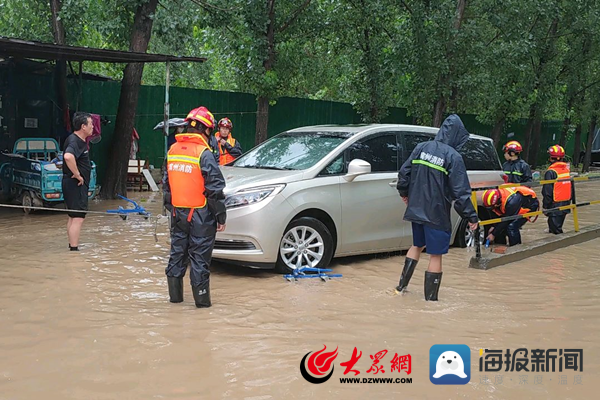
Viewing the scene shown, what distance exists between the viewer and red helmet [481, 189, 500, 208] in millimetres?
8727

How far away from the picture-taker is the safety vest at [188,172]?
5824mm

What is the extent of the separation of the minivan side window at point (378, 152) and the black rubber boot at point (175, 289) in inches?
105

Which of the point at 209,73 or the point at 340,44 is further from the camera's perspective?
the point at 209,73

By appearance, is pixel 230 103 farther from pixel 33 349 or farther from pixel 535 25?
pixel 33 349

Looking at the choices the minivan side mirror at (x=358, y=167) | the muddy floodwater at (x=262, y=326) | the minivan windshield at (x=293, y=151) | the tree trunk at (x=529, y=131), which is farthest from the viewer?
the tree trunk at (x=529, y=131)

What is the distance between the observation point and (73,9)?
13.2m

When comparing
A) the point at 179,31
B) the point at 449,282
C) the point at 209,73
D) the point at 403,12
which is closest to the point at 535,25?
the point at 403,12

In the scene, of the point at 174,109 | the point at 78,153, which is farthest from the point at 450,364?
the point at 174,109

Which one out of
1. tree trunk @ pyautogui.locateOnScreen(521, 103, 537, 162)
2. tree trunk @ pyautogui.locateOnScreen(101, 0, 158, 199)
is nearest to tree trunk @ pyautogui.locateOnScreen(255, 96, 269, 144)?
tree trunk @ pyautogui.locateOnScreen(101, 0, 158, 199)

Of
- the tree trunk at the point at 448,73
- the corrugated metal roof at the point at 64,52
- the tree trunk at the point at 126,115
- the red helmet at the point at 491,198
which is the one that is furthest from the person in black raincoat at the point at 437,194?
the tree trunk at the point at 448,73

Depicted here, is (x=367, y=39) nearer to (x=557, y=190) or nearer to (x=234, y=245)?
(x=557, y=190)

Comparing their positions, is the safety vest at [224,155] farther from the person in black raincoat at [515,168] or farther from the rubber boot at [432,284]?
the rubber boot at [432,284]

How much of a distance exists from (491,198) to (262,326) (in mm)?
4377

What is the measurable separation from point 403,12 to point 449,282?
37.5 feet
